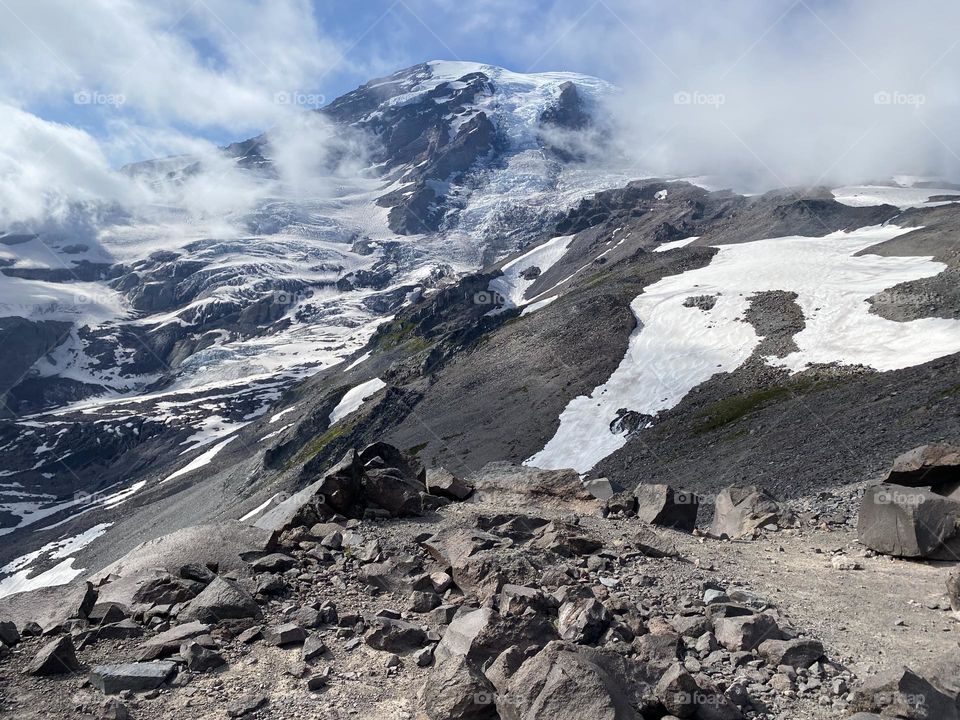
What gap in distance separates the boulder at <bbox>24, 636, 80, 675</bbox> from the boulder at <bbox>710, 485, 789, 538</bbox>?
65.2 feet

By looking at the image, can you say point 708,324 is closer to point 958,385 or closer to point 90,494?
point 958,385

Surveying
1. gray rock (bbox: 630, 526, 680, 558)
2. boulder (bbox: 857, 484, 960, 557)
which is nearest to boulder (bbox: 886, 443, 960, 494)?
boulder (bbox: 857, 484, 960, 557)

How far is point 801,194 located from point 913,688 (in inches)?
7369

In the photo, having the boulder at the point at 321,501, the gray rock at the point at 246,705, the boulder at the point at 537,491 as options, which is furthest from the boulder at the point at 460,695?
the boulder at the point at 537,491

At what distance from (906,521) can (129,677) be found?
1969cm

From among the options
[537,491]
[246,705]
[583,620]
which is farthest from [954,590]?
[246,705]

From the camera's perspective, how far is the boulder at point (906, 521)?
19250 millimetres

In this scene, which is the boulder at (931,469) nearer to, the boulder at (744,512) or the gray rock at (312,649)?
the boulder at (744,512)

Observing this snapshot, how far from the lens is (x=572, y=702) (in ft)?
31.6

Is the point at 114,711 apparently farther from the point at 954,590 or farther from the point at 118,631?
the point at 954,590

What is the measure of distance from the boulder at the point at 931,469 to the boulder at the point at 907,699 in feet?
45.7

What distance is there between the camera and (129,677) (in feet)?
37.4

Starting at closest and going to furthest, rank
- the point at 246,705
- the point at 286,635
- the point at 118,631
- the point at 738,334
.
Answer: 1. the point at 246,705
2. the point at 286,635
3. the point at 118,631
4. the point at 738,334

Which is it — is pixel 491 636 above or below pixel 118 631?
below
